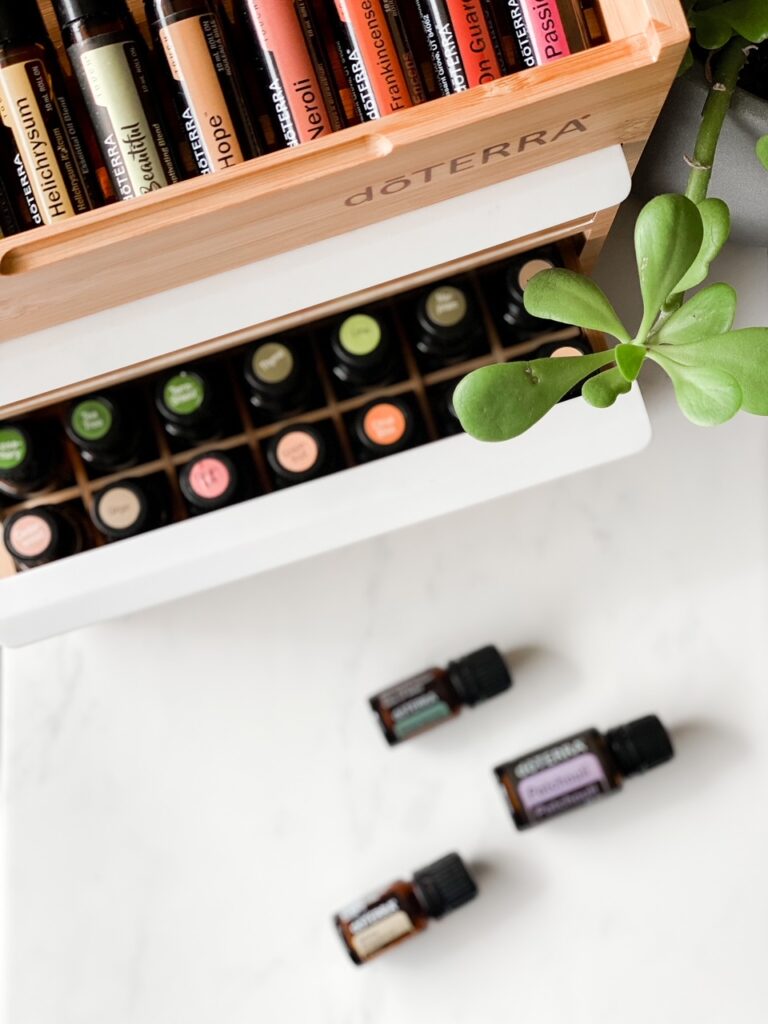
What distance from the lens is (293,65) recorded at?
1.57 ft

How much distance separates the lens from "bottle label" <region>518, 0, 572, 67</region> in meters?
0.46

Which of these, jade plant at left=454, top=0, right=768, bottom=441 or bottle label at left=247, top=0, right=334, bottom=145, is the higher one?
bottle label at left=247, top=0, right=334, bottom=145

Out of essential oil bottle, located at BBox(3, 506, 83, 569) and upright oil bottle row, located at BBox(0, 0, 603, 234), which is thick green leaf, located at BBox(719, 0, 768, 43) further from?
essential oil bottle, located at BBox(3, 506, 83, 569)

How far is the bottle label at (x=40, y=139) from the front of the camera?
1.56 feet

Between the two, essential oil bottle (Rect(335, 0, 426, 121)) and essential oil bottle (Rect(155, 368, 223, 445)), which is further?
essential oil bottle (Rect(155, 368, 223, 445))

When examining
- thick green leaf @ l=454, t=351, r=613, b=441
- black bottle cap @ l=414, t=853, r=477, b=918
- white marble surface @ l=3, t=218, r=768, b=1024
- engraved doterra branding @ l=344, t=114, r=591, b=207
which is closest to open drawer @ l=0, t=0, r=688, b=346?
engraved doterra branding @ l=344, t=114, r=591, b=207

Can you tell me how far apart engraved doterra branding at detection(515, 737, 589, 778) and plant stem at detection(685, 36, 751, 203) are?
414mm

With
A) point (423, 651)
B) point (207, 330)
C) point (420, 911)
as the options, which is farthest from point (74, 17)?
Answer: point (420, 911)

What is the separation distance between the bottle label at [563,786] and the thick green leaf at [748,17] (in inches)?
19.5

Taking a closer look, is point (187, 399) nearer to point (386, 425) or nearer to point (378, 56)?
point (386, 425)

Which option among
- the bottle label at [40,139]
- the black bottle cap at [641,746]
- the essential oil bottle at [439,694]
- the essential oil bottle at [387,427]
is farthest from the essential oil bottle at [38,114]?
the black bottle cap at [641,746]

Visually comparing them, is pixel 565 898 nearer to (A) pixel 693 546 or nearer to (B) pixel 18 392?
(A) pixel 693 546

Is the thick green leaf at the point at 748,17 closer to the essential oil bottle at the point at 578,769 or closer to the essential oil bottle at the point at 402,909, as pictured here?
the essential oil bottle at the point at 578,769

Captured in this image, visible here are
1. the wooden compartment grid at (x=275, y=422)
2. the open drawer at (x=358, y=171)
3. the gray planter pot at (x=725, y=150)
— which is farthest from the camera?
the wooden compartment grid at (x=275, y=422)
